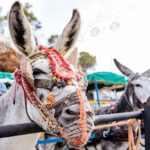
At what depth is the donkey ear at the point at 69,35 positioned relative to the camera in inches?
89.3

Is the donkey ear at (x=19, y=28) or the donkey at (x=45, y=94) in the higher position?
the donkey ear at (x=19, y=28)

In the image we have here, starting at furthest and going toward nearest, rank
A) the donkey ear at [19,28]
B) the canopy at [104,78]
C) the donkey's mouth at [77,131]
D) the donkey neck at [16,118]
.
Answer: the canopy at [104,78] < the donkey neck at [16,118] < the donkey ear at [19,28] < the donkey's mouth at [77,131]

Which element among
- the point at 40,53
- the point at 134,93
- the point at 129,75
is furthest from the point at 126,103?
the point at 40,53

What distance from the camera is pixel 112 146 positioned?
15.7 feet

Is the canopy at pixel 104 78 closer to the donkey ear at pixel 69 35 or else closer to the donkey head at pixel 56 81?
the donkey ear at pixel 69 35

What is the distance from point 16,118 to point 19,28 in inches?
22.2

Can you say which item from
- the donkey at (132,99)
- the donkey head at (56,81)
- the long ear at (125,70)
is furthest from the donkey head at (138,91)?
the donkey head at (56,81)

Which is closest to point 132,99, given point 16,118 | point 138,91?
point 138,91

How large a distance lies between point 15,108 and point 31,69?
0.94 ft

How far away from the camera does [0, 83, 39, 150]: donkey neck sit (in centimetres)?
212

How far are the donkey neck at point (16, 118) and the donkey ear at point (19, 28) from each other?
29 cm

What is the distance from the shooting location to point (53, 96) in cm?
195

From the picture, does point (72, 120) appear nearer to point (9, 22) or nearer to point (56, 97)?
point (56, 97)

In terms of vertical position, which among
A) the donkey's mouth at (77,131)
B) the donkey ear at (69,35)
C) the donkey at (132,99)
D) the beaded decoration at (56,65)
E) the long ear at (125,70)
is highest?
the donkey ear at (69,35)
